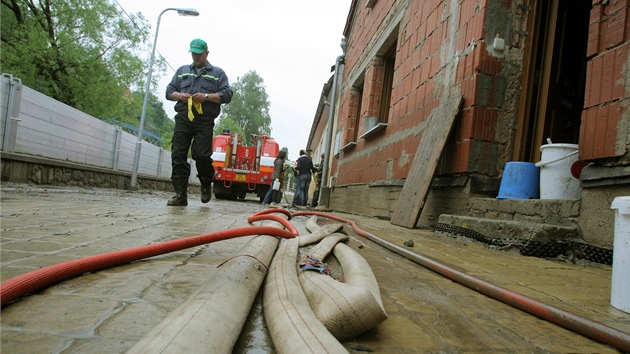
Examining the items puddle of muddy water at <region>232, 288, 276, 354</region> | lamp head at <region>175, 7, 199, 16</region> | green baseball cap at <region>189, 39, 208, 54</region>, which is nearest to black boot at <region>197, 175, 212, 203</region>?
green baseball cap at <region>189, 39, 208, 54</region>

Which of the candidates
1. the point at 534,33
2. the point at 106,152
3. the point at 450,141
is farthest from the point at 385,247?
the point at 106,152

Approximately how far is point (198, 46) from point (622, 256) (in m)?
4.31

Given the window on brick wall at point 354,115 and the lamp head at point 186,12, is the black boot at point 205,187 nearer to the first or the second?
the window on brick wall at point 354,115

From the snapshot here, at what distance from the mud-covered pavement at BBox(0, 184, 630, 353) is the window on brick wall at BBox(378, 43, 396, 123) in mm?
5346

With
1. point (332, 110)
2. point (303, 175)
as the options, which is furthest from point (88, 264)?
point (332, 110)

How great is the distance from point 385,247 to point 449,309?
129 cm

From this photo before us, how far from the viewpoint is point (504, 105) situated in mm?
3605

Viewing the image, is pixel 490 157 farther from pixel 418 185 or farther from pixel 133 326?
pixel 133 326

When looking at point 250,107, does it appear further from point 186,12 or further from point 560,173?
point 560,173

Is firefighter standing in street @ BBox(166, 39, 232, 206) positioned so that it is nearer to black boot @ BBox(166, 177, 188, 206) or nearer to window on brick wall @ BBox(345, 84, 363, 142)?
black boot @ BBox(166, 177, 188, 206)

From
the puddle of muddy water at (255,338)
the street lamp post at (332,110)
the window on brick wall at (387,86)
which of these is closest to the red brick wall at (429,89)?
the window on brick wall at (387,86)

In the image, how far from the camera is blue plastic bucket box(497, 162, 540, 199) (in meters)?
3.09

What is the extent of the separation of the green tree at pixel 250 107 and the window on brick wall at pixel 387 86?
37.8 meters

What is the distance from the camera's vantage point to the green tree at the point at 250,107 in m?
45.0
